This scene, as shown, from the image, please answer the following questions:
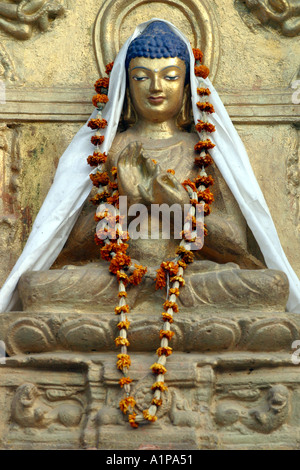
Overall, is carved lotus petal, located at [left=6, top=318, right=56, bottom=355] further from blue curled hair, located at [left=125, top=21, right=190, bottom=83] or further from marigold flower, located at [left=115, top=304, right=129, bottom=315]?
blue curled hair, located at [left=125, top=21, right=190, bottom=83]

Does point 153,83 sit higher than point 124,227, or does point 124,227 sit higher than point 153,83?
point 153,83

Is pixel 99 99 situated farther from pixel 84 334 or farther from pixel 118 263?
pixel 84 334

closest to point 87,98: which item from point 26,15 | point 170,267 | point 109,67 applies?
point 109,67

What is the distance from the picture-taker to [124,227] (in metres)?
6.27

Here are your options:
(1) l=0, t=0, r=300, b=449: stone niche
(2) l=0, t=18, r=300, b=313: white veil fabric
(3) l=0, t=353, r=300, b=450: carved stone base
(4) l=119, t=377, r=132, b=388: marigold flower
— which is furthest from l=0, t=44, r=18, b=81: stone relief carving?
(4) l=119, t=377, r=132, b=388: marigold flower

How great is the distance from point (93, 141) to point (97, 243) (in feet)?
2.35

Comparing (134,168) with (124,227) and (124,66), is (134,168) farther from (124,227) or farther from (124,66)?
(124,66)

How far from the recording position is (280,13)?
7.25 m

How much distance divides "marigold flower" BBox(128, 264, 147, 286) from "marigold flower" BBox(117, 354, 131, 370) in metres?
0.46

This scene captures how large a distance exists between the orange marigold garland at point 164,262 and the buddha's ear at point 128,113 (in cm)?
15

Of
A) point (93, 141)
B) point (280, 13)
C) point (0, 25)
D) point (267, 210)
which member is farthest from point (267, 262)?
point (0, 25)

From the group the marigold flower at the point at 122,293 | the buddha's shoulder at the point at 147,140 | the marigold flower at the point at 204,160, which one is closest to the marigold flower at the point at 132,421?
the marigold flower at the point at 122,293

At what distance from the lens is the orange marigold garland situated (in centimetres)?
557
